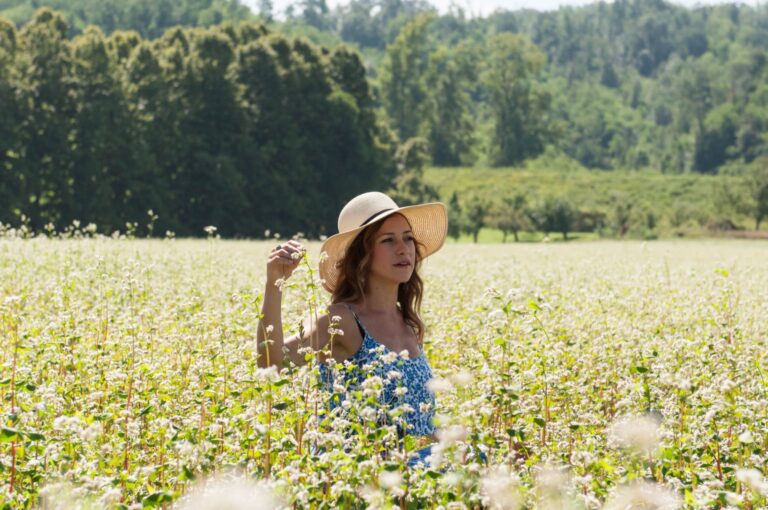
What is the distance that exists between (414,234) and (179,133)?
49.9 metres

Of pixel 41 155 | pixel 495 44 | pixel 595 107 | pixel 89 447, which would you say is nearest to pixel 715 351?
pixel 89 447

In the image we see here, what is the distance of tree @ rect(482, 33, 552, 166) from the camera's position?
438 ft

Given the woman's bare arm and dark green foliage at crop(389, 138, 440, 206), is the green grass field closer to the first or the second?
dark green foliage at crop(389, 138, 440, 206)

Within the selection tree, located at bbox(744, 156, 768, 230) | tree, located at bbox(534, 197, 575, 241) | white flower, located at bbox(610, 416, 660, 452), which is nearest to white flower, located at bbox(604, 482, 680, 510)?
white flower, located at bbox(610, 416, 660, 452)

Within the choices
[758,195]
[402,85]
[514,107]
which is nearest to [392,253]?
[758,195]

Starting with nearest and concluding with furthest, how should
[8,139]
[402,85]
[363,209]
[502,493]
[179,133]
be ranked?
1. [502,493]
2. [363,209]
3. [8,139]
4. [179,133]
5. [402,85]

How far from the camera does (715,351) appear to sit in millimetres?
7035

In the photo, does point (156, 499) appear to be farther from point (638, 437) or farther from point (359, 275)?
point (359, 275)

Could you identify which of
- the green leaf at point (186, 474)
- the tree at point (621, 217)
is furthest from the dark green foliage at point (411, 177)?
the green leaf at point (186, 474)

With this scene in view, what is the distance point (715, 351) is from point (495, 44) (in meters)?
140

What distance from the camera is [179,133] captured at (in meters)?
54.9

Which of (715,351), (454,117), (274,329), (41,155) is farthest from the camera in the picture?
(454,117)

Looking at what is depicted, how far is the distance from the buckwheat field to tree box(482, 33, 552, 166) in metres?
125

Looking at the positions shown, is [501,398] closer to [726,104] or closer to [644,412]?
[644,412]
